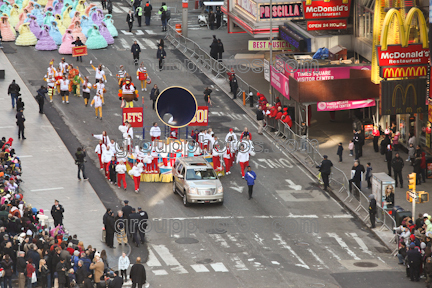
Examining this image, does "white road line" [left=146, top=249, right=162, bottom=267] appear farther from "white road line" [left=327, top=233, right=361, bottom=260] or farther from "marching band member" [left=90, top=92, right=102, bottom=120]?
"marching band member" [left=90, top=92, right=102, bottom=120]

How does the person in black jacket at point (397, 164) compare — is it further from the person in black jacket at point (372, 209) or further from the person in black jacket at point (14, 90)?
the person in black jacket at point (14, 90)

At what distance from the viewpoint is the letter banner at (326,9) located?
43781 mm

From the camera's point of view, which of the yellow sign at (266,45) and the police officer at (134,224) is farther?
the yellow sign at (266,45)

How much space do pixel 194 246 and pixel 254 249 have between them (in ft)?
7.15

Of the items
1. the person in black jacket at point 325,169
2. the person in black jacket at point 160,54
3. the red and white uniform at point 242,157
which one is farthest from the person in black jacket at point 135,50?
the person in black jacket at point 325,169

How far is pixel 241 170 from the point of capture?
37.8 meters

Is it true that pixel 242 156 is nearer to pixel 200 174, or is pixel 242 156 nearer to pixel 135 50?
pixel 200 174

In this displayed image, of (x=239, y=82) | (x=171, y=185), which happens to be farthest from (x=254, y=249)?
(x=239, y=82)

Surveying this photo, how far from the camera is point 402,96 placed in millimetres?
37281

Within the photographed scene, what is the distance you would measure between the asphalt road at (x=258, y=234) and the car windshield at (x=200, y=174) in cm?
120

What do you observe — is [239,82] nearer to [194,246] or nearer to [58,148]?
[58,148]

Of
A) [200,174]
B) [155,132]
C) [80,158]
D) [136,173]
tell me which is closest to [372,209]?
[200,174]

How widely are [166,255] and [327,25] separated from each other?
20.3m

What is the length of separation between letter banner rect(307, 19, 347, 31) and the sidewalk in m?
14.7
